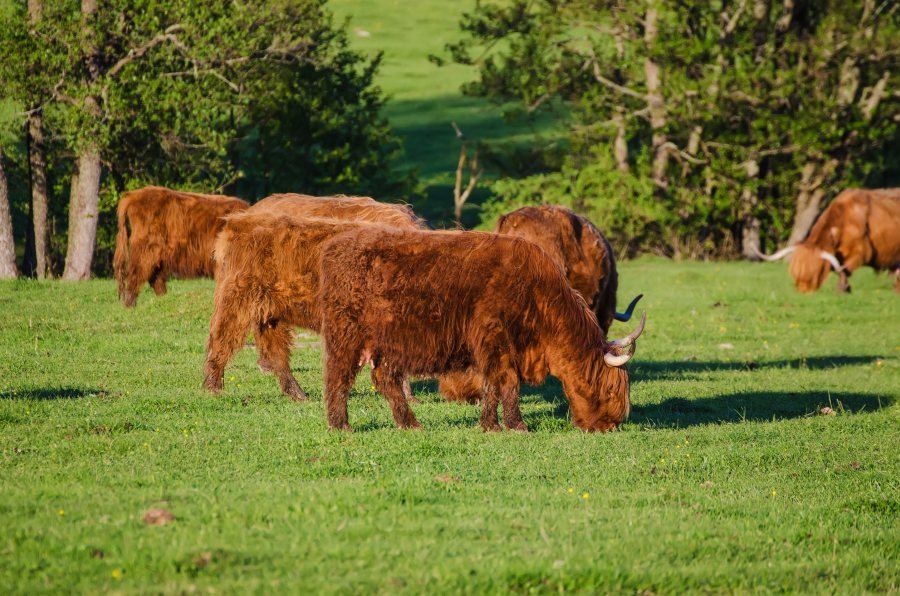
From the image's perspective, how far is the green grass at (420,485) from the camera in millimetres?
6547

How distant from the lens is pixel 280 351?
12.3m

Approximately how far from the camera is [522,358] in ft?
35.3

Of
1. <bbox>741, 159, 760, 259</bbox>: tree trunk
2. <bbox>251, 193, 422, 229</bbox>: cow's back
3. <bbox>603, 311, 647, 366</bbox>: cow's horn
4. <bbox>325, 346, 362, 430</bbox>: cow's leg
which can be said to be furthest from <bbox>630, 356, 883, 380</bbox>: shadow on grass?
<bbox>741, 159, 760, 259</bbox>: tree trunk

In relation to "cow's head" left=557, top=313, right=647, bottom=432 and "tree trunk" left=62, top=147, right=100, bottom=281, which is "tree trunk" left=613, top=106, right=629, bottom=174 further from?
"cow's head" left=557, top=313, right=647, bottom=432

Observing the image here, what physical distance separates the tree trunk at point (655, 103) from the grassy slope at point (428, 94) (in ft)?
25.3

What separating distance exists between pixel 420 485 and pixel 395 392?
234 centimetres

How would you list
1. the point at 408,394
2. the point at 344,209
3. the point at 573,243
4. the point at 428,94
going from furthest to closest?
the point at 428,94, the point at 573,243, the point at 344,209, the point at 408,394

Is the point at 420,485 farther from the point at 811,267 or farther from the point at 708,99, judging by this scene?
the point at 708,99

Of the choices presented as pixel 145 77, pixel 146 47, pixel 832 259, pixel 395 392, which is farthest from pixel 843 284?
pixel 395 392

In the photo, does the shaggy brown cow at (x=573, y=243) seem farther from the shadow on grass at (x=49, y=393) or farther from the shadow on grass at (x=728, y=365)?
the shadow on grass at (x=49, y=393)

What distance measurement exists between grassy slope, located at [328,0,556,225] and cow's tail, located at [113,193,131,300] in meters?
23.8

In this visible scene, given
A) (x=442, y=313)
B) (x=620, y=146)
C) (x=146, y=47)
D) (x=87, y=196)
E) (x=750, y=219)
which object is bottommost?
(x=750, y=219)

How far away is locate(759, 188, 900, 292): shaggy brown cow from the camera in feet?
86.7

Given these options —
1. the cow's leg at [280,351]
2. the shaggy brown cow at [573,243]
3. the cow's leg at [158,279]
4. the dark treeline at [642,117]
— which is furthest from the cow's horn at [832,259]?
the cow's leg at [280,351]
